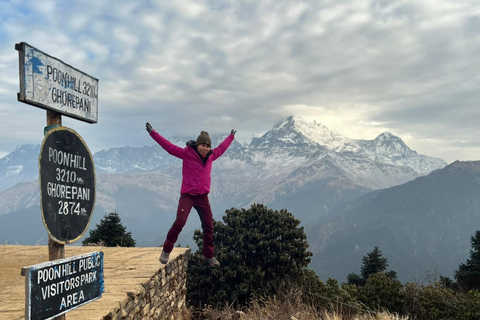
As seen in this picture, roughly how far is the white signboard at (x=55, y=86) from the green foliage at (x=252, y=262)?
34.6 ft

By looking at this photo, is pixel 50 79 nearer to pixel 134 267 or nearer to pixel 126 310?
pixel 126 310

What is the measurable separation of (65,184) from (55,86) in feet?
2.79

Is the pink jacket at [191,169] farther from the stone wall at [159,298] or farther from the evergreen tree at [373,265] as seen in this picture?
the evergreen tree at [373,265]

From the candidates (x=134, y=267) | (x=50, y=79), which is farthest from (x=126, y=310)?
(x=50, y=79)

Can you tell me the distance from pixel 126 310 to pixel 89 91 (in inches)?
122

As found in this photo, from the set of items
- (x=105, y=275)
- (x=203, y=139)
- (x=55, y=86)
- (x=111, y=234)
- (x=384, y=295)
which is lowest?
(x=384, y=295)

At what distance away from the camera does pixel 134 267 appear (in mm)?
6754

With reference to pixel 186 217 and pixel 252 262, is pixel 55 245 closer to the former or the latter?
pixel 186 217

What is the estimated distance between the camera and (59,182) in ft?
9.21

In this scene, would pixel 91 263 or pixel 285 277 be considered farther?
pixel 285 277

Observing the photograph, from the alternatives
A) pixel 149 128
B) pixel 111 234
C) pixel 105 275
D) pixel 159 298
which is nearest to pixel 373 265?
pixel 111 234

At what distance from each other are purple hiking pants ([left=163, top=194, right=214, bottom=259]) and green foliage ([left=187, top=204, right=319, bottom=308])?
20.2 feet

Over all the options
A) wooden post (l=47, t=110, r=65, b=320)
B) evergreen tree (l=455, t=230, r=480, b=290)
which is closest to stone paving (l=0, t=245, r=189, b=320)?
wooden post (l=47, t=110, r=65, b=320)

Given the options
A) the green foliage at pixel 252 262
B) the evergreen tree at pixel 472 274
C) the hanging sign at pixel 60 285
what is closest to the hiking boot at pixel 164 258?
the hanging sign at pixel 60 285
